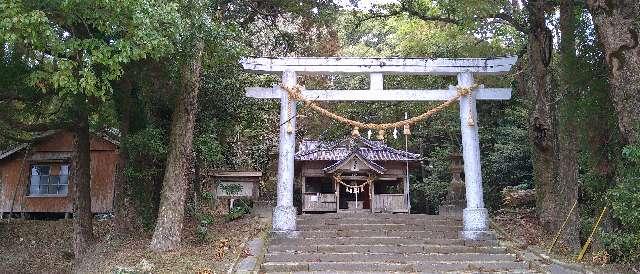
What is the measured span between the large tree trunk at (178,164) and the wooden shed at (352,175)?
7501 millimetres

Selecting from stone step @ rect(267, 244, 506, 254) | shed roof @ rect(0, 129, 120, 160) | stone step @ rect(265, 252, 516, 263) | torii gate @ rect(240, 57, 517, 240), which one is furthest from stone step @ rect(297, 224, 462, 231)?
shed roof @ rect(0, 129, 120, 160)

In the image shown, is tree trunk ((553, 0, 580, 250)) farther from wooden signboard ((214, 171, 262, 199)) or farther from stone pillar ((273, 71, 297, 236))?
wooden signboard ((214, 171, 262, 199))

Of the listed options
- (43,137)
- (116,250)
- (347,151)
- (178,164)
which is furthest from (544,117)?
(43,137)

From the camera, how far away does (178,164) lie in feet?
37.3

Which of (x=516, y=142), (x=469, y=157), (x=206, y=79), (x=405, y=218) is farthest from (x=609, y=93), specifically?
(x=206, y=79)

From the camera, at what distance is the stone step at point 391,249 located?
11328mm

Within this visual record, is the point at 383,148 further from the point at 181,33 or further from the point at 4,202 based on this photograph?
the point at 4,202

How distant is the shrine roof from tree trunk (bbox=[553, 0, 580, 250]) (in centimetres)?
735

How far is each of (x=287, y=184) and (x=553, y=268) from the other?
5.93m

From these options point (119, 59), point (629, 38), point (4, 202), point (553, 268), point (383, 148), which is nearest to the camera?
point (119, 59)

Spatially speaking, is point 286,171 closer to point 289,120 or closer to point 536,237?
point 289,120

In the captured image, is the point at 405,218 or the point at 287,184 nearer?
the point at 287,184

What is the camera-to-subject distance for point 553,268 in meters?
10.1

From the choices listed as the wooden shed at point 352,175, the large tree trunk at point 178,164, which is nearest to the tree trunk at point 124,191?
the large tree trunk at point 178,164
